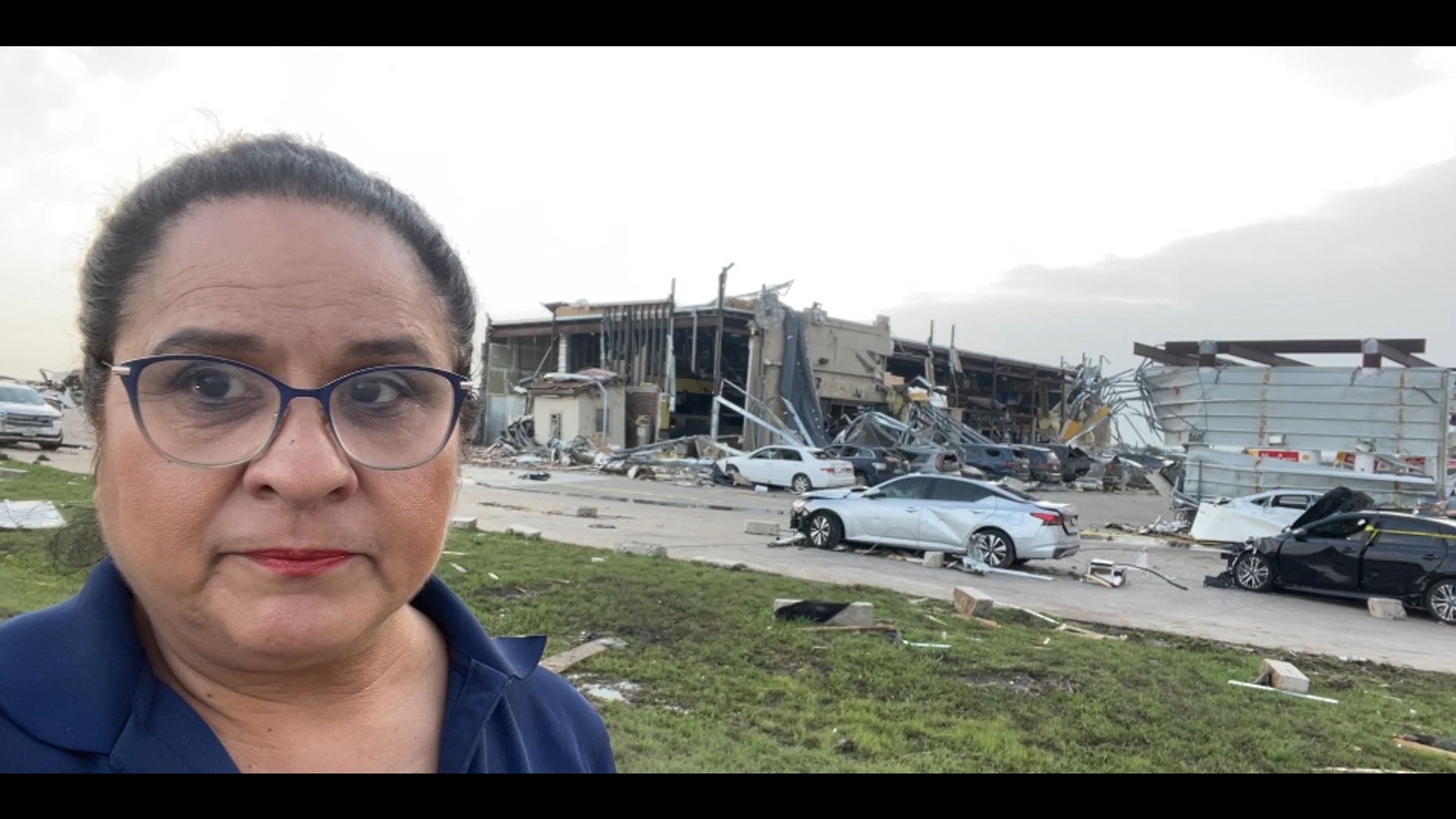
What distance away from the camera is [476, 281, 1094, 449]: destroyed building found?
37.7m

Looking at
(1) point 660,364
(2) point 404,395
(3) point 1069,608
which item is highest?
(1) point 660,364

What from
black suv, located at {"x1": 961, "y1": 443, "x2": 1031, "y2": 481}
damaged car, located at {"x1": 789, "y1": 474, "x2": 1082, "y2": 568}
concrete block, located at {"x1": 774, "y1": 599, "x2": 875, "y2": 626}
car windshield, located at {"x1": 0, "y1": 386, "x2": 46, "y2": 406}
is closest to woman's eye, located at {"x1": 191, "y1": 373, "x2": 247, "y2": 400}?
concrete block, located at {"x1": 774, "y1": 599, "x2": 875, "y2": 626}

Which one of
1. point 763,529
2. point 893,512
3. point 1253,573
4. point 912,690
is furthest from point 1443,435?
point 912,690

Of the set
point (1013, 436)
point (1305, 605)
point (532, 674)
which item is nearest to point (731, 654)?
point (532, 674)

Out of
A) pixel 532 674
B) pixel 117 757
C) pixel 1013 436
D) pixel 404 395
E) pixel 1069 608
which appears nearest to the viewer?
pixel 117 757

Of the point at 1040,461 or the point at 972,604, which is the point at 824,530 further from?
the point at 1040,461

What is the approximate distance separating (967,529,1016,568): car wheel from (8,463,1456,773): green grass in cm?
410

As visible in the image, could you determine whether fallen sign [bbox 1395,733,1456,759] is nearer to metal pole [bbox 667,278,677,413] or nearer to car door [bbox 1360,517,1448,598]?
car door [bbox 1360,517,1448,598]

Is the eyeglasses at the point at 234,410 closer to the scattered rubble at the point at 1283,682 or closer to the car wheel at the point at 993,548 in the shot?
the scattered rubble at the point at 1283,682

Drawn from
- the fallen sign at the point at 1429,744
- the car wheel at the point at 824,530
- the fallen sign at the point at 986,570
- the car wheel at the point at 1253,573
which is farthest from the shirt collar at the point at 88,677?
the car wheel at the point at 1253,573

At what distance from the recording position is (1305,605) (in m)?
12.6

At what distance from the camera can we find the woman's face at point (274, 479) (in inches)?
48.6
